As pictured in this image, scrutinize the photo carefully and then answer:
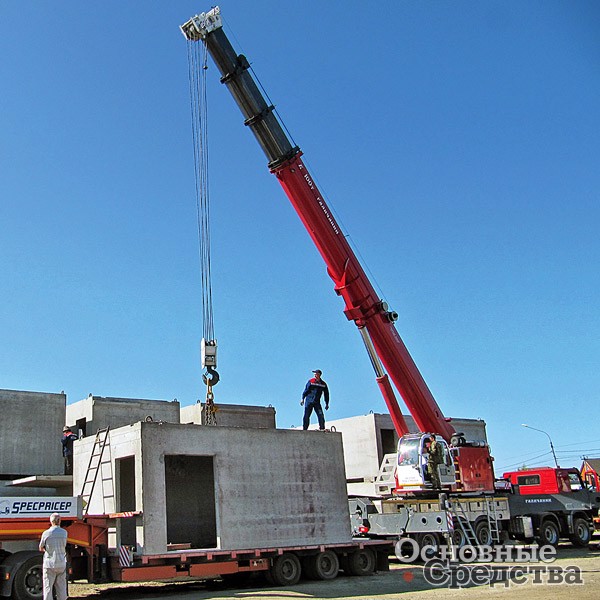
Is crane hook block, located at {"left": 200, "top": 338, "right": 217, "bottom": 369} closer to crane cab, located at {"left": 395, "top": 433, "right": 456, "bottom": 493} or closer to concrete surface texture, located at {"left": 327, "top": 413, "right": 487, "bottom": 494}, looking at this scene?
crane cab, located at {"left": 395, "top": 433, "right": 456, "bottom": 493}

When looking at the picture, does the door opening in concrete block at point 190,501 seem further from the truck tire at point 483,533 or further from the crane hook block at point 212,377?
the truck tire at point 483,533

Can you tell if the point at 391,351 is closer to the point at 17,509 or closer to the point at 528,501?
the point at 528,501

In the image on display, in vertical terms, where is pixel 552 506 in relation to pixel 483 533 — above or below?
above

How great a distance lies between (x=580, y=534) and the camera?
22.7m

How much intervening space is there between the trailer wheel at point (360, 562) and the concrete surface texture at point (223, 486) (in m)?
0.50

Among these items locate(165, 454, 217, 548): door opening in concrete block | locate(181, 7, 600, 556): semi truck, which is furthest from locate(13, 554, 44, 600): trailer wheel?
locate(181, 7, 600, 556): semi truck

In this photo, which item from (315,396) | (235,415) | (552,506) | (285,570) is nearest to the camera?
(285,570)

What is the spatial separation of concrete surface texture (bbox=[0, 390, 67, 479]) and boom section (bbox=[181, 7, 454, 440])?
1018 centimetres

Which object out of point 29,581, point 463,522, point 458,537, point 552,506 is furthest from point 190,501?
point 552,506

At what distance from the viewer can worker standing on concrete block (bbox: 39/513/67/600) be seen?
1112 centimetres

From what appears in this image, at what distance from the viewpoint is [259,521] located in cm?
1468

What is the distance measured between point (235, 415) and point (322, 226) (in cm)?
947

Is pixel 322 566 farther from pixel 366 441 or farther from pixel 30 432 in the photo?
pixel 30 432

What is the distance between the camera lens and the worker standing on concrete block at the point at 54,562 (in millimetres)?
11117
